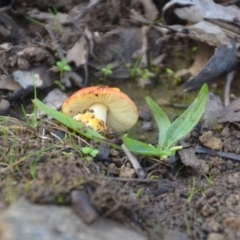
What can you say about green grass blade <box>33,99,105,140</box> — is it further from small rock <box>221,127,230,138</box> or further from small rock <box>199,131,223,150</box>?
small rock <box>221,127,230,138</box>

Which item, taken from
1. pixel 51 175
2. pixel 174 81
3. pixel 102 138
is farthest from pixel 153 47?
pixel 51 175

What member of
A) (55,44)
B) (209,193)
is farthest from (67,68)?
(209,193)

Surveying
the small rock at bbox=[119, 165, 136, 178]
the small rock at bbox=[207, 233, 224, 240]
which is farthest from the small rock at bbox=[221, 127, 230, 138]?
the small rock at bbox=[207, 233, 224, 240]

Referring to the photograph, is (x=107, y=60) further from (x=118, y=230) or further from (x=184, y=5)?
(x=118, y=230)

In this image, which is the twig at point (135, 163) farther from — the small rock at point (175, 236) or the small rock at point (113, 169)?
the small rock at point (175, 236)

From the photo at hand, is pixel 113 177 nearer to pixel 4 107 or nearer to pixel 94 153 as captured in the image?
pixel 94 153

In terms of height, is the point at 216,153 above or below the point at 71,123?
below
